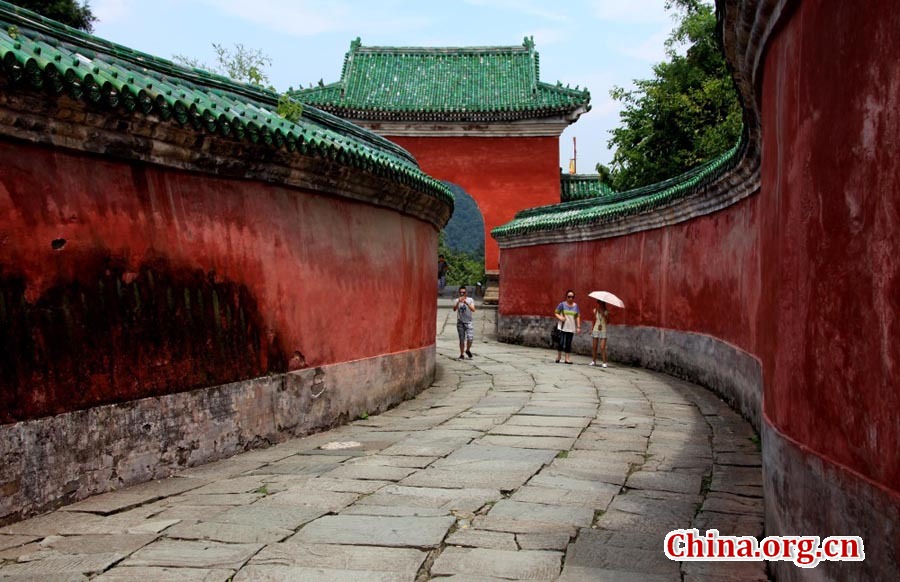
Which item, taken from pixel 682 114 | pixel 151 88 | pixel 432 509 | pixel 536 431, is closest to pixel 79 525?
pixel 432 509

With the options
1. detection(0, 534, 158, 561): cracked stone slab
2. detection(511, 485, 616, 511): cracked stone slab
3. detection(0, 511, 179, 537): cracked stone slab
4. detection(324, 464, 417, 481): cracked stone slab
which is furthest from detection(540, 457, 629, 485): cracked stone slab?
detection(0, 534, 158, 561): cracked stone slab

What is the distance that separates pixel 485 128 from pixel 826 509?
77.3ft

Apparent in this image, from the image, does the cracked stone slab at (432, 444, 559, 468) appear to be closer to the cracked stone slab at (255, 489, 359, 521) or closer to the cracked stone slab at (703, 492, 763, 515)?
the cracked stone slab at (255, 489, 359, 521)

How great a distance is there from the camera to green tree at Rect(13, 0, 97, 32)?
72.9ft

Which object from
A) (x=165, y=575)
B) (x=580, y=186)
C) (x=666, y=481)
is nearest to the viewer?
(x=165, y=575)

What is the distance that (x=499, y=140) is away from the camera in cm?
2573

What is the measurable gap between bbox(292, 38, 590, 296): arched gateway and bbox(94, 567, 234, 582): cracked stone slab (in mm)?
21449

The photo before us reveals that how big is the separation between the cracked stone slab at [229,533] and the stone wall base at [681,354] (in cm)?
462

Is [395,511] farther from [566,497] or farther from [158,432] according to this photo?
[158,432]

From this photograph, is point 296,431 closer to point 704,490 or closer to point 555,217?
point 704,490

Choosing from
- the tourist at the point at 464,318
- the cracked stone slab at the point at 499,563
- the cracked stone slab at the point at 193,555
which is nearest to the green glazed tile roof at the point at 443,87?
the tourist at the point at 464,318

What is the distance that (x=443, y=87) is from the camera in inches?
1075

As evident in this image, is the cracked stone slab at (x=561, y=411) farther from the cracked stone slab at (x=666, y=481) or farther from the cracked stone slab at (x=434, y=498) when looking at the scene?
the cracked stone slab at (x=434, y=498)

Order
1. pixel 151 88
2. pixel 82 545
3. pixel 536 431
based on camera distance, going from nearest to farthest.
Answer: pixel 82 545 → pixel 151 88 → pixel 536 431
